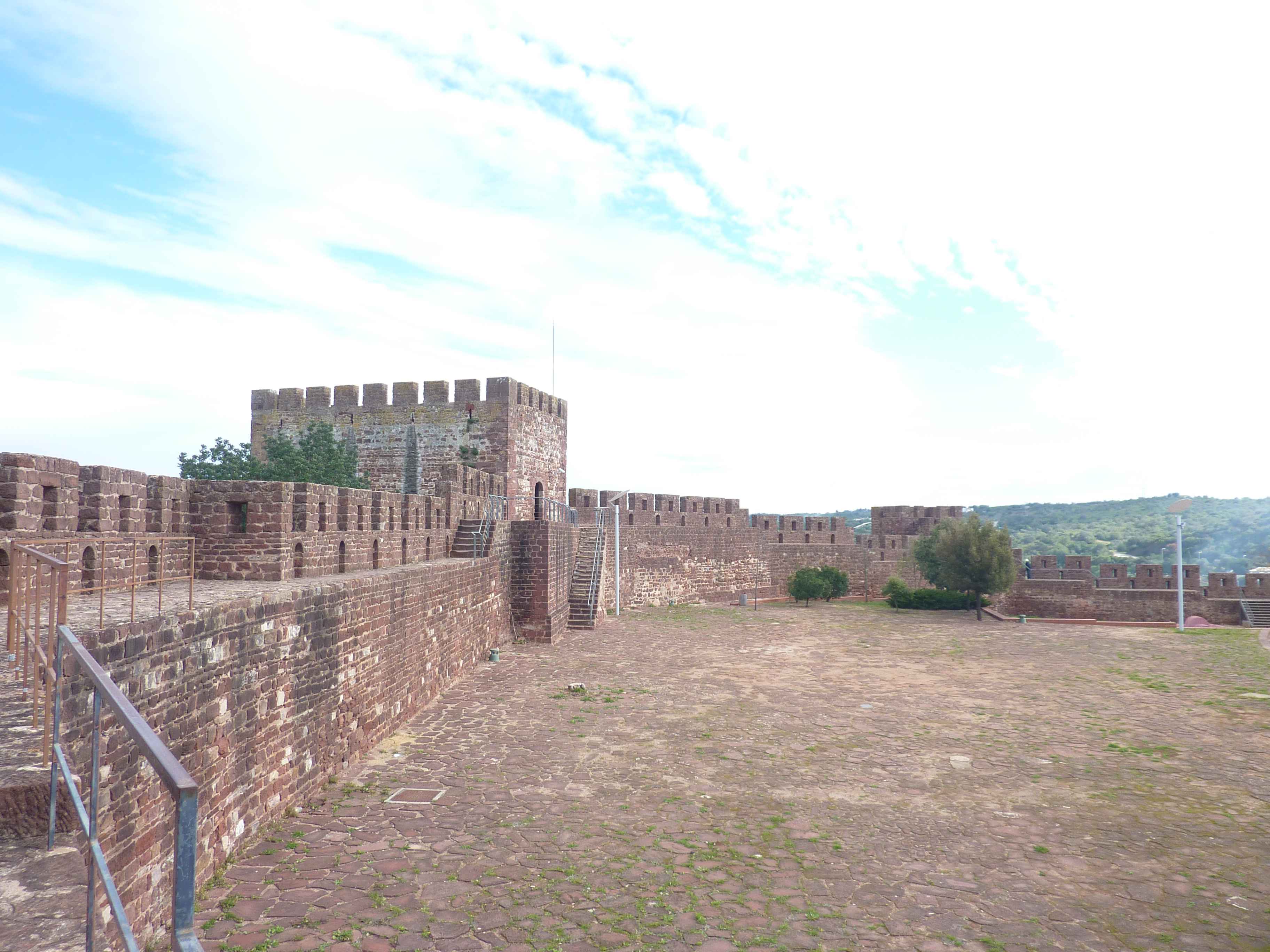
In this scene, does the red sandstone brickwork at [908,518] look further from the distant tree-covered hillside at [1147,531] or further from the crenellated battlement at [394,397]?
the distant tree-covered hillside at [1147,531]

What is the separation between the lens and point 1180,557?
2386cm

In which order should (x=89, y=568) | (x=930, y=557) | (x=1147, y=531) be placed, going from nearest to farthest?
(x=89, y=568) < (x=930, y=557) < (x=1147, y=531)

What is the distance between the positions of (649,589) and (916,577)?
12805 millimetres

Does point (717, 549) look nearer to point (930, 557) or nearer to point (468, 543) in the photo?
point (930, 557)

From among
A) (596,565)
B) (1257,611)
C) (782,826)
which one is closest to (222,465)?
(596,565)

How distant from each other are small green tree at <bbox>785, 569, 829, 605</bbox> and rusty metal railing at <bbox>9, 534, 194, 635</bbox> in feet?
71.2

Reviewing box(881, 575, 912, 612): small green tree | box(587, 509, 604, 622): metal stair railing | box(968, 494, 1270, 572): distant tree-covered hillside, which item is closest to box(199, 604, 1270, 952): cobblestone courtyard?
box(587, 509, 604, 622): metal stair railing

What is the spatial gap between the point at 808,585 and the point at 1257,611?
629 inches

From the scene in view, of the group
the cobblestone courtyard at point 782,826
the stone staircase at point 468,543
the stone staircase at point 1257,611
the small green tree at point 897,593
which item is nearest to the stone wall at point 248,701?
the cobblestone courtyard at point 782,826

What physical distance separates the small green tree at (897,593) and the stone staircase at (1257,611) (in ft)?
37.1

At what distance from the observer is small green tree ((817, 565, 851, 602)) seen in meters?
27.5

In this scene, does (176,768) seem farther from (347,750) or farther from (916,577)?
(916,577)

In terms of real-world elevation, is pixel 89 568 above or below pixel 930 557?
above

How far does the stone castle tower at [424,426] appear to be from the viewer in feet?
78.9
